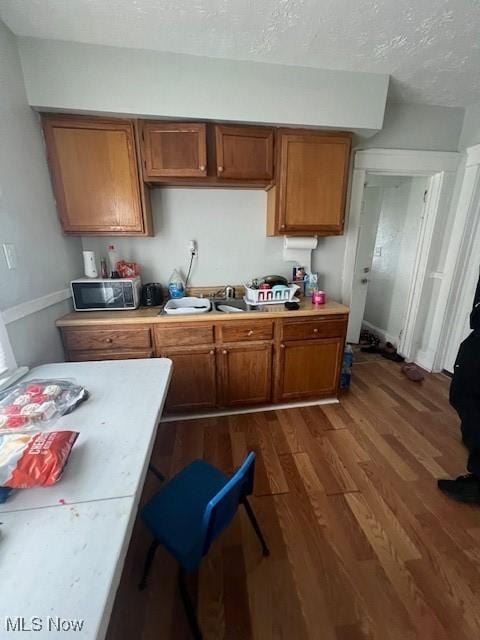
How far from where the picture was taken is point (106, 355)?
1.91 metres

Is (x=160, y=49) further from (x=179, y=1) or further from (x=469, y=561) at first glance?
(x=469, y=561)

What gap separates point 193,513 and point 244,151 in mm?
2201

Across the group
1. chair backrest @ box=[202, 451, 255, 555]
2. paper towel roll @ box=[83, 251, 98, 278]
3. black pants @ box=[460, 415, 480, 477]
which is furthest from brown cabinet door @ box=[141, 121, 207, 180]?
black pants @ box=[460, 415, 480, 477]

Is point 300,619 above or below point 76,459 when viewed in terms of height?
below

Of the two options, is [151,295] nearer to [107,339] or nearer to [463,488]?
[107,339]

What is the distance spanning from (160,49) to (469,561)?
3.25 metres

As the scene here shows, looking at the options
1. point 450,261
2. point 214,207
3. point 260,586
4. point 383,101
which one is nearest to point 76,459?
point 260,586

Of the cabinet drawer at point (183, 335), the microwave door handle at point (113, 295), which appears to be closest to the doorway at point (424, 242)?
the cabinet drawer at point (183, 335)

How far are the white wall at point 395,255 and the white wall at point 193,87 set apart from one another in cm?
145

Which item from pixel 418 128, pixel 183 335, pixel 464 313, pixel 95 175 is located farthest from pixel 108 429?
pixel 418 128

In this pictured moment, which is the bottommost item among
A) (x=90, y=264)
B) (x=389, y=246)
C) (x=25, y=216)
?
(x=90, y=264)

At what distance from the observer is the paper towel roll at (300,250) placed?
2.36m

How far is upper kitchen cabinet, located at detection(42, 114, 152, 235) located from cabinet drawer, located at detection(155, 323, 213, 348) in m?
0.80

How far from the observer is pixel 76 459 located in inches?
31.7
